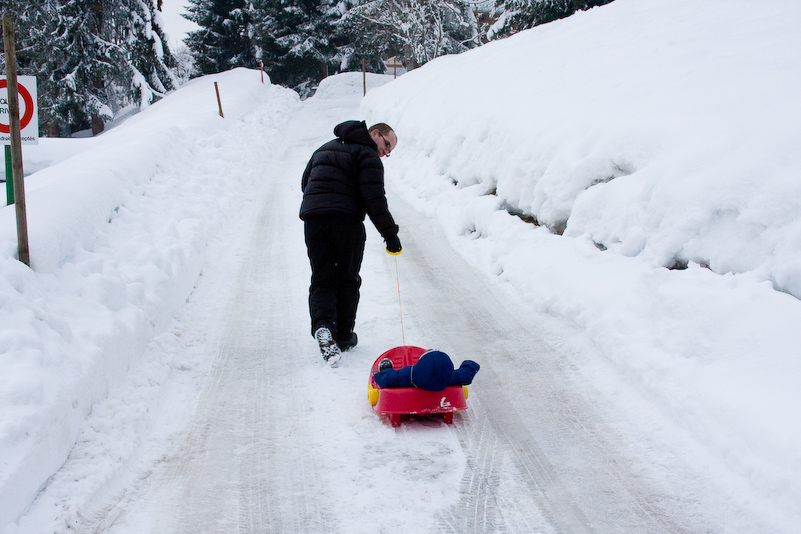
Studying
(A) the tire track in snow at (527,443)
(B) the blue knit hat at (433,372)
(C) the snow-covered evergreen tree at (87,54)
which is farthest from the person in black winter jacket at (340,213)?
(C) the snow-covered evergreen tree at (87,54)

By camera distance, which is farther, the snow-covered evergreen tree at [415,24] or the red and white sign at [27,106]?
the snow-covered evergreen tree at [415,24]

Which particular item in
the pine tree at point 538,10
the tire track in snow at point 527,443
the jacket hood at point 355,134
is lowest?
the tire track in snow at point 527,443

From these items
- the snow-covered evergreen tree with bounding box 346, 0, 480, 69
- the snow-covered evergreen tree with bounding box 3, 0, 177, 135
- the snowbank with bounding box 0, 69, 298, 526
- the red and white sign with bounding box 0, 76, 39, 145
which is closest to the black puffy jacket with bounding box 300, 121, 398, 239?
the snowbank with bounding box 0, 69, 298, 526

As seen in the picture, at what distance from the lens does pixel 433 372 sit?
10.1 ft

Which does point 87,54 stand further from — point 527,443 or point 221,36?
point 527,443

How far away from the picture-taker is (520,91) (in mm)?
9484

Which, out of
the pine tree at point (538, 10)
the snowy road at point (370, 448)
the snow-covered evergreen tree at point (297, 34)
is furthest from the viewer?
the snow-covered evergreen tree at point (297, 34)

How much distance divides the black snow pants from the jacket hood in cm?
57

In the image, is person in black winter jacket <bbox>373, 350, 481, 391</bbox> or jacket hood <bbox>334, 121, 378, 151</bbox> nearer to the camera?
person in black winter jacket <bbox>373, 350, 481, 391</bbox>

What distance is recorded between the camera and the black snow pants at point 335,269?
4109 millimetres

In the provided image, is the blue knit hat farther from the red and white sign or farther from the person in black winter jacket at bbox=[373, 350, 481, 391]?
the red and white sign

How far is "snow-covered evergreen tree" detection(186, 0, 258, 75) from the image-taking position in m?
33.4

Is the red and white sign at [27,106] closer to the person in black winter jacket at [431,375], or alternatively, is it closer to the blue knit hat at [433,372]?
the person in black winter jacket at [431,375]

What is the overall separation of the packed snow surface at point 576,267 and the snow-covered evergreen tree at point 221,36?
28.1 meters
